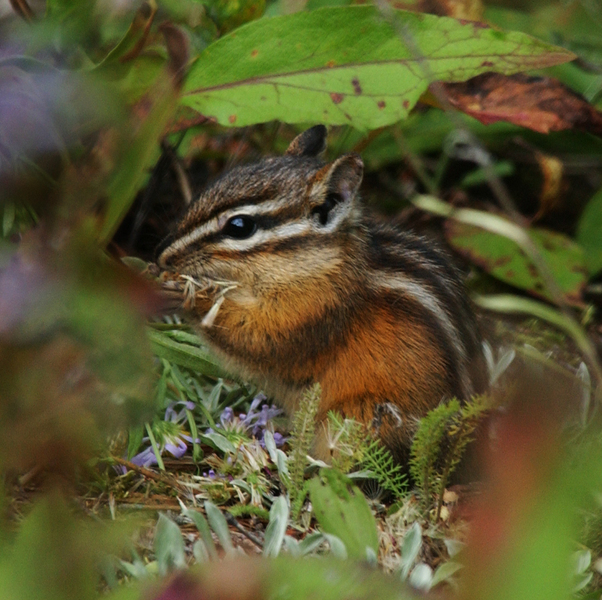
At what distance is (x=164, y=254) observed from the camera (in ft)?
8.66

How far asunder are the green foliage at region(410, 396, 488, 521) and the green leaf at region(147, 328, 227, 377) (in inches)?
32.0

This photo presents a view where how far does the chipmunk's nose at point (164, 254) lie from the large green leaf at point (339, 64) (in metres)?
0.43

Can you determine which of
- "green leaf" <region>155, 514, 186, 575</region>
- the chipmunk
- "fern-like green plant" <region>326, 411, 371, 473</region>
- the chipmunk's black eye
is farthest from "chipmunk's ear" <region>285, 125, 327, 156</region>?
"green leaf" <region>155, 514, 186, 575</region>

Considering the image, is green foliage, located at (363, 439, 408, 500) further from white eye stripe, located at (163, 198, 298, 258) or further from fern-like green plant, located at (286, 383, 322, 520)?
white eye stripe, located at (163, 198, 298, 258)

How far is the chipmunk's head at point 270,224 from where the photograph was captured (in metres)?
2.60

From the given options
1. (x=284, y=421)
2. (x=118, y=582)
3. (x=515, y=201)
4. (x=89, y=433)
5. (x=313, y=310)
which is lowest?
(x=515, y=201)

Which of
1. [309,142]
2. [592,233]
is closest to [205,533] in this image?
[309,142]

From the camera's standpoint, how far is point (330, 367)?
2658 mm

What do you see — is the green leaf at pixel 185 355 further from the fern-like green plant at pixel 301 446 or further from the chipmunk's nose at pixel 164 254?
the fern-like green plant at pixel 301 446

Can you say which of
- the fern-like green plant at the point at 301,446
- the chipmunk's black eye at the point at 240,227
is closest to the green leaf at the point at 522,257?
the chipmunk's black eye at the point at 240,227

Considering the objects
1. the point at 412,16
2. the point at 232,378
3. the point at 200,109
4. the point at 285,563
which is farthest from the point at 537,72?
the point at 285,563

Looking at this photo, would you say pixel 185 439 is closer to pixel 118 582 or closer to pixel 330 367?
pixel 330 367

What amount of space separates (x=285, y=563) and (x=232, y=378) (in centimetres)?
179

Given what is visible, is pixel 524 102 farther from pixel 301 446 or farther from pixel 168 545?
pixel 168 545
